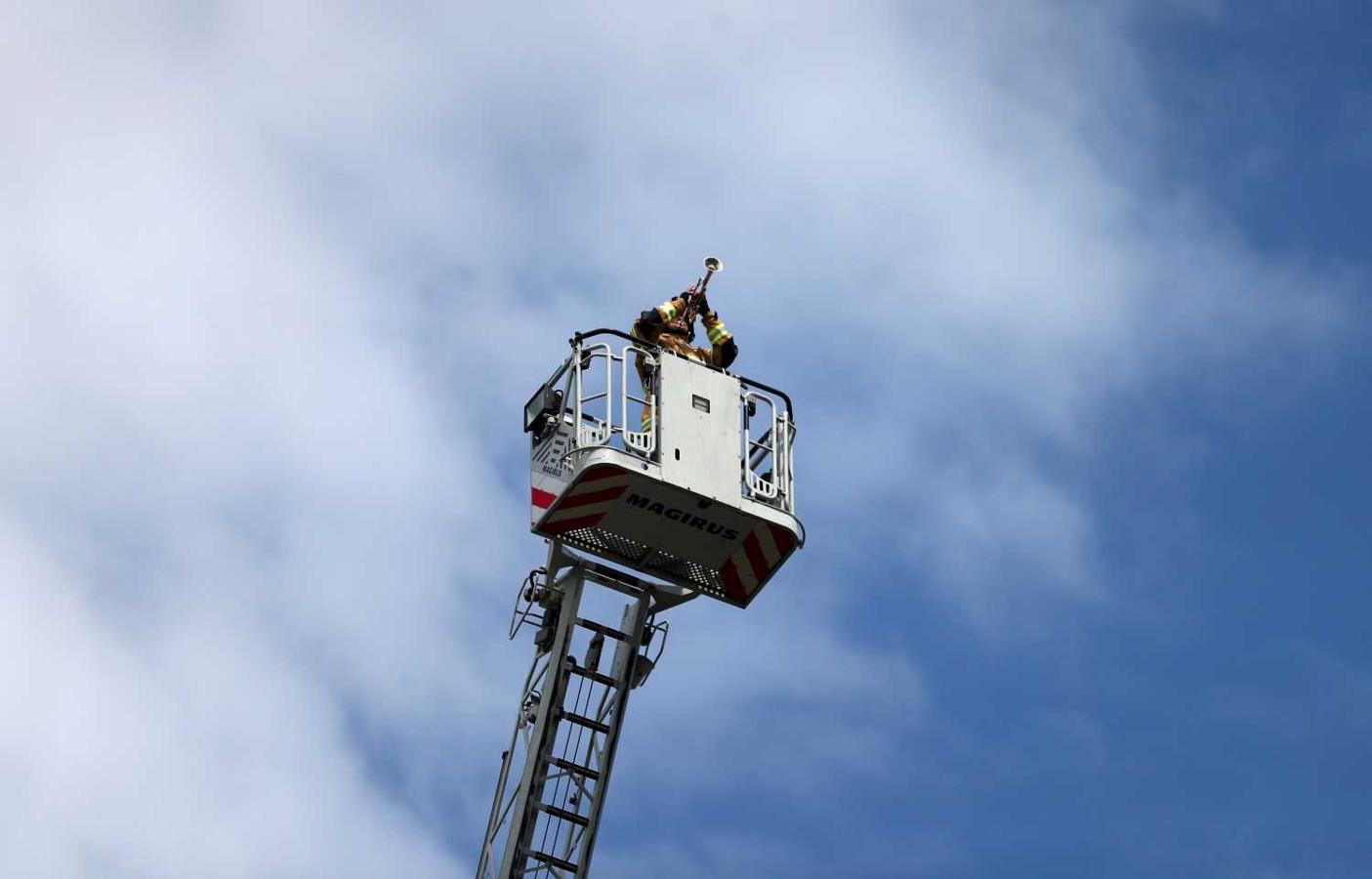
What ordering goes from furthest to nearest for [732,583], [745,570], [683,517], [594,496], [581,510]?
[732,583] < [745,570] < [683,517] < [581,510] < [594,496]

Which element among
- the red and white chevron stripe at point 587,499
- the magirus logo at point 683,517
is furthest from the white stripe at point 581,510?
the magirus logo at point 683,517

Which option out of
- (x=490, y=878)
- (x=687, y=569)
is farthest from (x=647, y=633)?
(x=490, y=878)

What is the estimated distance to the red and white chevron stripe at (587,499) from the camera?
40.1 metres

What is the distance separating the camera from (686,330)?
42.5 metres

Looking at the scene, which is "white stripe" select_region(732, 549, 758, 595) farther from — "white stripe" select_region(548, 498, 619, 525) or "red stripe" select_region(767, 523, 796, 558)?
"white stripe" select_region(548, 498, 619, 525)

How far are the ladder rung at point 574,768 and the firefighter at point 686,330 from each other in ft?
16.8

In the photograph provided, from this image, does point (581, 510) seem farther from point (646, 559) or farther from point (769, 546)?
point (769, 546)

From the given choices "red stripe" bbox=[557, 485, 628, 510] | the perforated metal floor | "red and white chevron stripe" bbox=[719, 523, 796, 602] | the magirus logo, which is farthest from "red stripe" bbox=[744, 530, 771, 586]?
"red stripe" bbox=[557, 485, 628, 510]

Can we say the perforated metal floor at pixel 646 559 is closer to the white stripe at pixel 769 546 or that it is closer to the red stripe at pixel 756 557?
the red stripe at pixel 756 557

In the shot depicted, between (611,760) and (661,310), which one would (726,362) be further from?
(611,760)

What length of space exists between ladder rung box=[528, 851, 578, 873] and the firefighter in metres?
6.34

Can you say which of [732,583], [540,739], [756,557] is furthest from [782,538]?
[540,739]

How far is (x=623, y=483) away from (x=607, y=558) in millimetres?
1616

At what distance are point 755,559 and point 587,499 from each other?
253 cm
